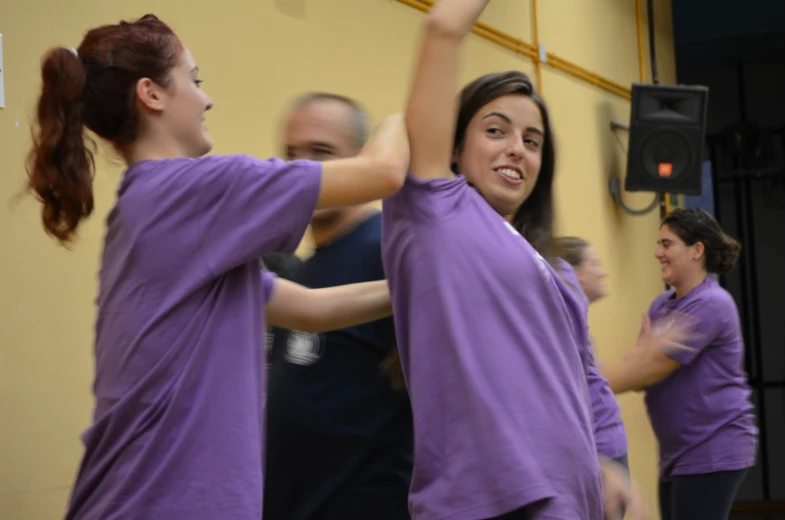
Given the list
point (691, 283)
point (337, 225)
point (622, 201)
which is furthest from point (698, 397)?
point (622, 201)

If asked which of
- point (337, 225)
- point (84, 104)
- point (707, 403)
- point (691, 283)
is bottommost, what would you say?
point (707, 403)

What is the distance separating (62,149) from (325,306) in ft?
1.73

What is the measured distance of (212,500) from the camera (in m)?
1.30

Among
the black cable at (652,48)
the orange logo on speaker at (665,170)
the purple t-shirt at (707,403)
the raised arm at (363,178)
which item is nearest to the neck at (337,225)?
the raised arm at (363,178)

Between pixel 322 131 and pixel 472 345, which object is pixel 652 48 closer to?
pixel 322 131

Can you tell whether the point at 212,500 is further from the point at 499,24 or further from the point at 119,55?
the point at 499,24

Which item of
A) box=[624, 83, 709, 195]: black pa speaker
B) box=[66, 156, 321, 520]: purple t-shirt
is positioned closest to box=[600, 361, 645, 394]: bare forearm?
box=[66, 156, 321, 520]: purple t-shirt

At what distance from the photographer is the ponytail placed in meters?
1.38

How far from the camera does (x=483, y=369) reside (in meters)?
1.41

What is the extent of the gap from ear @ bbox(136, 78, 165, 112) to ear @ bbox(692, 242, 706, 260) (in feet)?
9.25

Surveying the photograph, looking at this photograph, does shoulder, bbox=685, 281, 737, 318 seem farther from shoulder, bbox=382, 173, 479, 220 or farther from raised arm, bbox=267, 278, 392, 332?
shoulder, bbox=382, 173, 479, 220

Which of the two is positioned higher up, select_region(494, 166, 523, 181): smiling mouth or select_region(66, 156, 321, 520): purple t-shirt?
select_region(494, 166, 523, 181): smiling mouth

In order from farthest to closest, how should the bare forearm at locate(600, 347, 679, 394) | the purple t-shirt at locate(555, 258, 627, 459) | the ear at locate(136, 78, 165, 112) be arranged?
1. the bare forearm at locate(600, 347, 679, 394)
2. the purple t-shirt at locate(555, 258, 627, 459)
3. the ear at locate(136, 78, 165, 112)

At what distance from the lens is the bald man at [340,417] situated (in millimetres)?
1859
